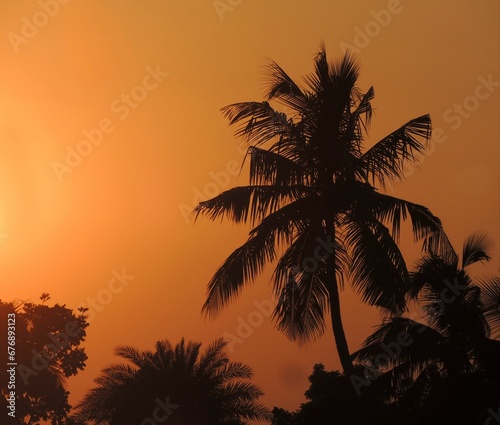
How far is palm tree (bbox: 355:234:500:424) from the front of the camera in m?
20.7

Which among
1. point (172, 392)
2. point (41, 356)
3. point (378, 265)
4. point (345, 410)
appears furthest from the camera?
point (41, 356)

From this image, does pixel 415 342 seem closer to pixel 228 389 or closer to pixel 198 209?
pixel 198 209

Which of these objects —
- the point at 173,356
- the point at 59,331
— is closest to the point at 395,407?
the point at 173,356

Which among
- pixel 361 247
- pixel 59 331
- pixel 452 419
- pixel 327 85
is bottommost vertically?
pixel 452 419

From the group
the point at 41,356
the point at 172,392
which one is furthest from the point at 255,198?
the point at 41,356

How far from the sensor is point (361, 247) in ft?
65.7

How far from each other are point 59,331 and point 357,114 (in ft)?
121

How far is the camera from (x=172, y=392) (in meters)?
39.2

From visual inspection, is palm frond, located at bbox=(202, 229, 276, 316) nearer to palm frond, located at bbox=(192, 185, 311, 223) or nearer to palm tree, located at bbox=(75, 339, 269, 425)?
palm frond, located at bbox=(192, 185, 311, 223)

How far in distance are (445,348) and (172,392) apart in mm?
19195

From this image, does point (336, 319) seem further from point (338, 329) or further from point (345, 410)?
point (345, 410)

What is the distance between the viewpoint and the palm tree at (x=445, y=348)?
2066 centimetres

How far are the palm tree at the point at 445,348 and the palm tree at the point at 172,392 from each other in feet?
51.3

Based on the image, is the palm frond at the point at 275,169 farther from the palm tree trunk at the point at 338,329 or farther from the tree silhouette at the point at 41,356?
the tree silhouette at the point at 41,356
